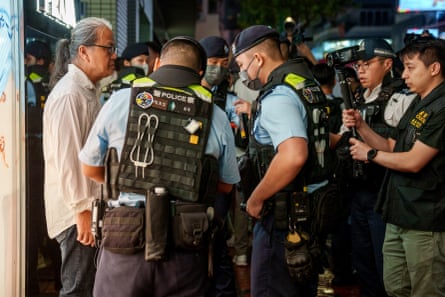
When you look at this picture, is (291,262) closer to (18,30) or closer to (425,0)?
(18,30)

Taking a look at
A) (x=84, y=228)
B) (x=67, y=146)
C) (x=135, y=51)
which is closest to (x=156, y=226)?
(x=84, y=228)

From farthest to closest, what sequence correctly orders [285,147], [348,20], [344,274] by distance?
[348,20] < [344,274] < [285,147]

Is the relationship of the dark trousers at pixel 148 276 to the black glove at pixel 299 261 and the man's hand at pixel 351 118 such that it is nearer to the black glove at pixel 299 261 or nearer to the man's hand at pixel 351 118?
the black glove at pixel 299 261

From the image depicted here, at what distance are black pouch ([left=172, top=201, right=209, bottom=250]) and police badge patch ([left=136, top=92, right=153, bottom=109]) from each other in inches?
18.8

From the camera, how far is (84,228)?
3236 mm

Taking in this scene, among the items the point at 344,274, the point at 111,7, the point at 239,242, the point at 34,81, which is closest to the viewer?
the point at 34,81

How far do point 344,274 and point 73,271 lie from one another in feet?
10.4

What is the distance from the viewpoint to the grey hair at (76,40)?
3494 mm

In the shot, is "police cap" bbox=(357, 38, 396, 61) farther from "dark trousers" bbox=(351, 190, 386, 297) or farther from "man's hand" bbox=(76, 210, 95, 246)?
"man's hand" bbox=(76, 210, 95, 246)

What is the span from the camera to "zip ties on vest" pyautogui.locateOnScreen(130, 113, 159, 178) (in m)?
2.67

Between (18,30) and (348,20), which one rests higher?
(348,20)

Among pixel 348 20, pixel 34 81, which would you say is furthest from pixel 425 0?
pixel 348 20

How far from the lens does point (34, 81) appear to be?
17.0 ft

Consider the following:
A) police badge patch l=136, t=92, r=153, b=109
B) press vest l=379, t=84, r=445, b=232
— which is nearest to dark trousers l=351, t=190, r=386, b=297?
press vest l=379, t=84, r=445, b=232
